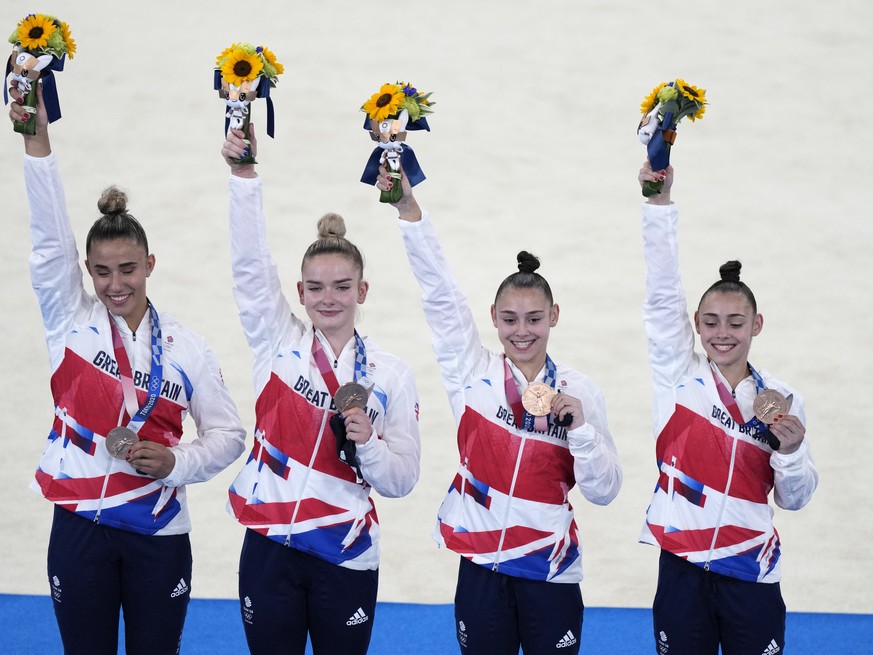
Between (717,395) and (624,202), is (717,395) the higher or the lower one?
the lower one

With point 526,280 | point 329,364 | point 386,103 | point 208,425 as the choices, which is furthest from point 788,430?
point 208,425

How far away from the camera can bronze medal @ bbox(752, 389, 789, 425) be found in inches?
135

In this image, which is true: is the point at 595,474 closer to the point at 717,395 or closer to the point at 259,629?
the point at 717,395

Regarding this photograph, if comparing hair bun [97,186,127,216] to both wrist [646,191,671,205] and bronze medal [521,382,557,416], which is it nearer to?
→ bronze medal [521,382,557,416]

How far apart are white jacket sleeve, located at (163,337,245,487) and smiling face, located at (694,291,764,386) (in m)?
1.51

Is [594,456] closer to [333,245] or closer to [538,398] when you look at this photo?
[538,398]

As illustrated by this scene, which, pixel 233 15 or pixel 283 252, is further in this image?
pixel 233 15

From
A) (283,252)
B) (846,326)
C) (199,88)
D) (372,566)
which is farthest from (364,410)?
(199,88)

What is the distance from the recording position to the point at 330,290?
361 cm

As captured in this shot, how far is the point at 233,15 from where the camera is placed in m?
8.70

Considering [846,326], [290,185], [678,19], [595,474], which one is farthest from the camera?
[678,19]

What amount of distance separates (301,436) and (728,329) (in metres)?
1.37

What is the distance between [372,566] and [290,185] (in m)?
4.75

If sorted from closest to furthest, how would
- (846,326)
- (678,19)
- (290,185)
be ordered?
1. (846,326)
2. (290,185)
3. (678,19)
